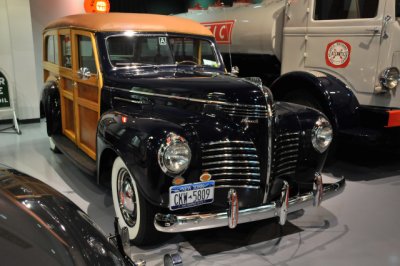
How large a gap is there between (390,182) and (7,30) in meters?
5.61

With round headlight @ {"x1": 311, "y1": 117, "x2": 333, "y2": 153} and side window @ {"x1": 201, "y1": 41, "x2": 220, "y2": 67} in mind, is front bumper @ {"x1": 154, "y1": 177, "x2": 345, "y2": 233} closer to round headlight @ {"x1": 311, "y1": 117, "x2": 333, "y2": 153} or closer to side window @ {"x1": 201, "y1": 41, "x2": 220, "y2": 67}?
round headlight @ {"x1": 311, "y1": 117, "x2": 333, "y2": 153}

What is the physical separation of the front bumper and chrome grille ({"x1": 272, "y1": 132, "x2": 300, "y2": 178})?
203 millimetres

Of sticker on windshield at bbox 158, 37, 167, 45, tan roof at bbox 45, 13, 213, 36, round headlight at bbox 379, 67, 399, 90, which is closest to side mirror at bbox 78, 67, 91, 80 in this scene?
tan roof at bbox 45, 13, 213, 36

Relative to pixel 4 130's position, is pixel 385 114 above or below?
above

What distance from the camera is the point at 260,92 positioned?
264 cm

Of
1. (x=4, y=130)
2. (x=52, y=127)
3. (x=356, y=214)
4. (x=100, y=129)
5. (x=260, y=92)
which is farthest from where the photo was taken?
(x=4, y=130)

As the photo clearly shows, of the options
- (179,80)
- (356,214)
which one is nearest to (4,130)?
(179,80)

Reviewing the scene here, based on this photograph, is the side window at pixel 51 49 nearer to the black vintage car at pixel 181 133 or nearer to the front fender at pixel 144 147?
the black vintage car at pixel 181 133

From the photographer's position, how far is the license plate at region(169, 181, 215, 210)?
89.7 inches

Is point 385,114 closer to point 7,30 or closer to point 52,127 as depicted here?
point 52,127

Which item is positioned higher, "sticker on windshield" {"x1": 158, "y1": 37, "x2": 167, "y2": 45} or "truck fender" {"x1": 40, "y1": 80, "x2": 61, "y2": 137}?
"sticker on windshield" {"x1": 158, "y1": 37, "x2": 167, "y2": 45}

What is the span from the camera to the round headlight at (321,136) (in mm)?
2793

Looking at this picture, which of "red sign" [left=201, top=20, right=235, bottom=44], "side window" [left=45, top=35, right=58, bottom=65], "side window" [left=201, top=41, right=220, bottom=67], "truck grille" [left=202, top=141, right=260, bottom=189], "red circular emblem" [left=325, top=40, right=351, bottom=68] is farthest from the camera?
"red sign" [left=201, top=20, right=235, bottom=44]

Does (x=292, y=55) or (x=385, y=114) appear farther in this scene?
(x=292, y=55)
